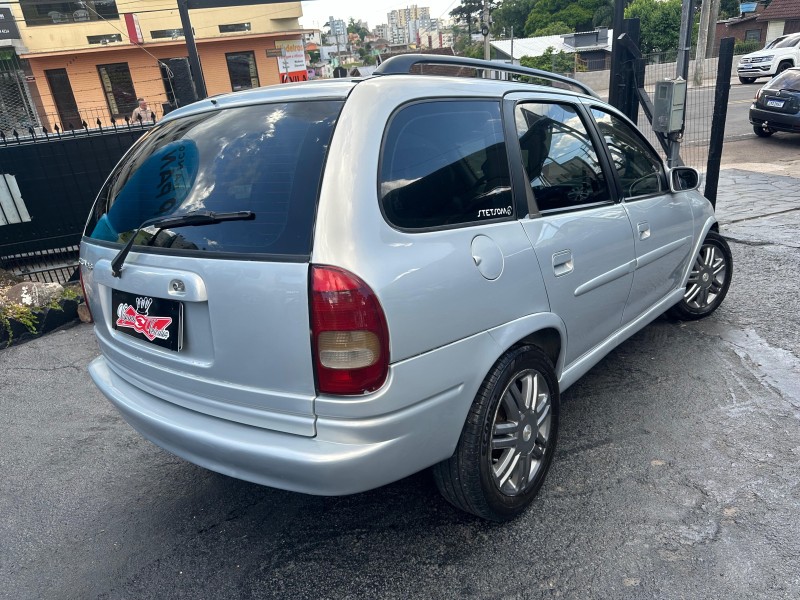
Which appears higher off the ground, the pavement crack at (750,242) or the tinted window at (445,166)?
the tinted window at (445,166)

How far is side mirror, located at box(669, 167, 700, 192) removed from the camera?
3725 mm

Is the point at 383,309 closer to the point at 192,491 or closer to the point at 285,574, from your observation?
the point at 285,574

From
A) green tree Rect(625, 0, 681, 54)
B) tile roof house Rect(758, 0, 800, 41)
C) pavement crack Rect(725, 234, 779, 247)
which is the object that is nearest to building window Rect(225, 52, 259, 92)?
pavement crack Rect(725, 234, 779, 247)

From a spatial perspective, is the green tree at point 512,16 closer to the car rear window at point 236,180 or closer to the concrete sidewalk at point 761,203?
the concrete sidewalk at point 761,203

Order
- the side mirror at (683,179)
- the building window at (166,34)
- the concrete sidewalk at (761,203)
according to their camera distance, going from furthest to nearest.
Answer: the building window at (166,34) → the concrete sidewalk at (761,203) → the side mirror at (683,179)

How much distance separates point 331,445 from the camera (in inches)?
76.2

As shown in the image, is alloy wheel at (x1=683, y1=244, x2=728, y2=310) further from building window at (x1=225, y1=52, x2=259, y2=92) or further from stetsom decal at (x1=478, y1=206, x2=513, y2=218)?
building window at (x1=225, y1=52, x2=259, y2=92)

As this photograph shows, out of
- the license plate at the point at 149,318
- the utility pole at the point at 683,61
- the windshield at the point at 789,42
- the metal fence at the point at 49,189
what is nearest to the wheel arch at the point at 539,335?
the license plate at the point at 149,318

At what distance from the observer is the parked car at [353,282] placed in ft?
6.30

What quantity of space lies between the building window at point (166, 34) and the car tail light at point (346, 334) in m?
27.8

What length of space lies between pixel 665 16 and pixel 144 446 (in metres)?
53.1

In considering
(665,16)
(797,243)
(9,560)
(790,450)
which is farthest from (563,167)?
(665,16)

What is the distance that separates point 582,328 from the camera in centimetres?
289

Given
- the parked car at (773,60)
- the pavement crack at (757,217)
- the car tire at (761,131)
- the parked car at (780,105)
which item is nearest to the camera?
the pavement crack at (757,217)
